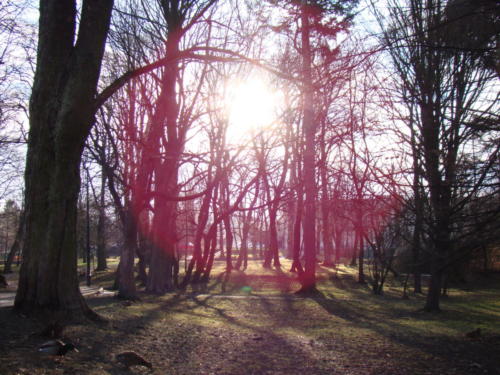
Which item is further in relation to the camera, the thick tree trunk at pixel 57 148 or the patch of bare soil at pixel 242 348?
the thick tree trunk at pixel 57 148

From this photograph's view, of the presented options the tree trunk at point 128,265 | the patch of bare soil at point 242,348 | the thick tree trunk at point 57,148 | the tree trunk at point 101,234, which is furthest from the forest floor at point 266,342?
the tree trunk at point 101,234

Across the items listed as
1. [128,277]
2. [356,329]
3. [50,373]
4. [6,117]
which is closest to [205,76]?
[128,277]

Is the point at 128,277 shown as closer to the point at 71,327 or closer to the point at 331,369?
the point at 71,327

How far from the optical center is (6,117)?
62.2ft

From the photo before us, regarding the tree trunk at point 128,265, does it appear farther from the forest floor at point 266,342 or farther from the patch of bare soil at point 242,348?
the patch of bare soil at point 242,348

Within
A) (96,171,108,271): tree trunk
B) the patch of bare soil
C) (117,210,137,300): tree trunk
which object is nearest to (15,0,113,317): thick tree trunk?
the patch of bare soil

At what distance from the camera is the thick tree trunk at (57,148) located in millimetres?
6316

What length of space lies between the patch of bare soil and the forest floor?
0.05ft

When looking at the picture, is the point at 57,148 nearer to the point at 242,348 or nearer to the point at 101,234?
the point at 242,348

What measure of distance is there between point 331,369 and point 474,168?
3.85m

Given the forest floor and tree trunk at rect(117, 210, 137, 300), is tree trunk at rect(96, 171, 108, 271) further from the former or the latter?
the forest floor

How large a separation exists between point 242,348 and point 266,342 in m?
0.75

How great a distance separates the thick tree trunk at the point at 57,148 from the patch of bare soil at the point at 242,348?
547 mm

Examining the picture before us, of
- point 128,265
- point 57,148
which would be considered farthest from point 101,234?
point 57,148
